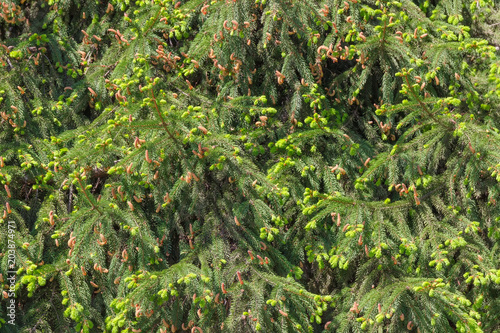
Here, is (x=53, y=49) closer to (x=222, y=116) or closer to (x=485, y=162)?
(x=222, y=116)

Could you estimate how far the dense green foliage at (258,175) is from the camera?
260 cm

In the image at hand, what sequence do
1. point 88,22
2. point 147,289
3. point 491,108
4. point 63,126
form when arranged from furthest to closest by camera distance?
1. point 88,22
2. point 63,126
3. point 491,108
4. point 147,289

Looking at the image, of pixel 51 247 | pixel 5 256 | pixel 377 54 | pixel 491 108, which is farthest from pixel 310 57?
pixel 5 256

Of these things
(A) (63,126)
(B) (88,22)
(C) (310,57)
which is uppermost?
(B) (88,22)

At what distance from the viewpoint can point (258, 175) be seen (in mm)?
2762

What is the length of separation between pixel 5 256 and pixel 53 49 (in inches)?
61.5

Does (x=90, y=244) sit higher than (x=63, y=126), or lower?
lower

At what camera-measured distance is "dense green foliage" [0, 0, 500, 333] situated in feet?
8.52

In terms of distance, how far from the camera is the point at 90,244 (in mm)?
2711

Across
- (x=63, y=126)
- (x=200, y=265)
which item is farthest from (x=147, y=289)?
(x=63, y=126)

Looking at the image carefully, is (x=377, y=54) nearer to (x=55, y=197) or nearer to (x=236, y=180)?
(x=236, y=180)

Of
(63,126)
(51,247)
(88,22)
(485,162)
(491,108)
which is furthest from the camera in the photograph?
(88,22)

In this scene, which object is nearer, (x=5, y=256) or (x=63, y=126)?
(x=5, y=256)

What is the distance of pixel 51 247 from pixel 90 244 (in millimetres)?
401
